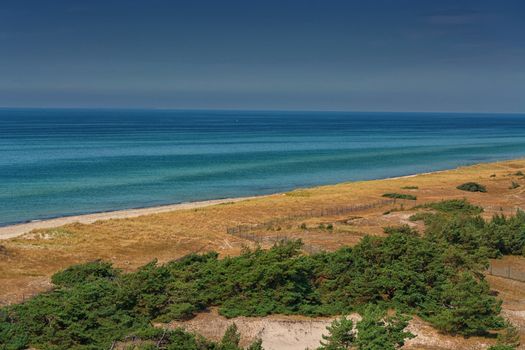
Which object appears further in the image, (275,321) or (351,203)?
(351,203)

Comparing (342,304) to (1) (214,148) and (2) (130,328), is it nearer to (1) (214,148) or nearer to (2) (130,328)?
(2) (130,328)

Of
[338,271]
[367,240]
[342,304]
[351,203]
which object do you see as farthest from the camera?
[351,203]

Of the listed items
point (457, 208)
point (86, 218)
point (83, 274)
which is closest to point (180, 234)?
point (86, 218)

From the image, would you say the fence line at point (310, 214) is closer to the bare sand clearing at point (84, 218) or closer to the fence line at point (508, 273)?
the bare sand clearing at point (84, 218)

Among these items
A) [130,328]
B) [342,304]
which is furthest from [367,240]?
[130,328]

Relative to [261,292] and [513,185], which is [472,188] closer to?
[513,185]

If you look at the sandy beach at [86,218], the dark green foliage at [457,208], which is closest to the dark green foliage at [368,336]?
the dark green foliage at [457,208]
